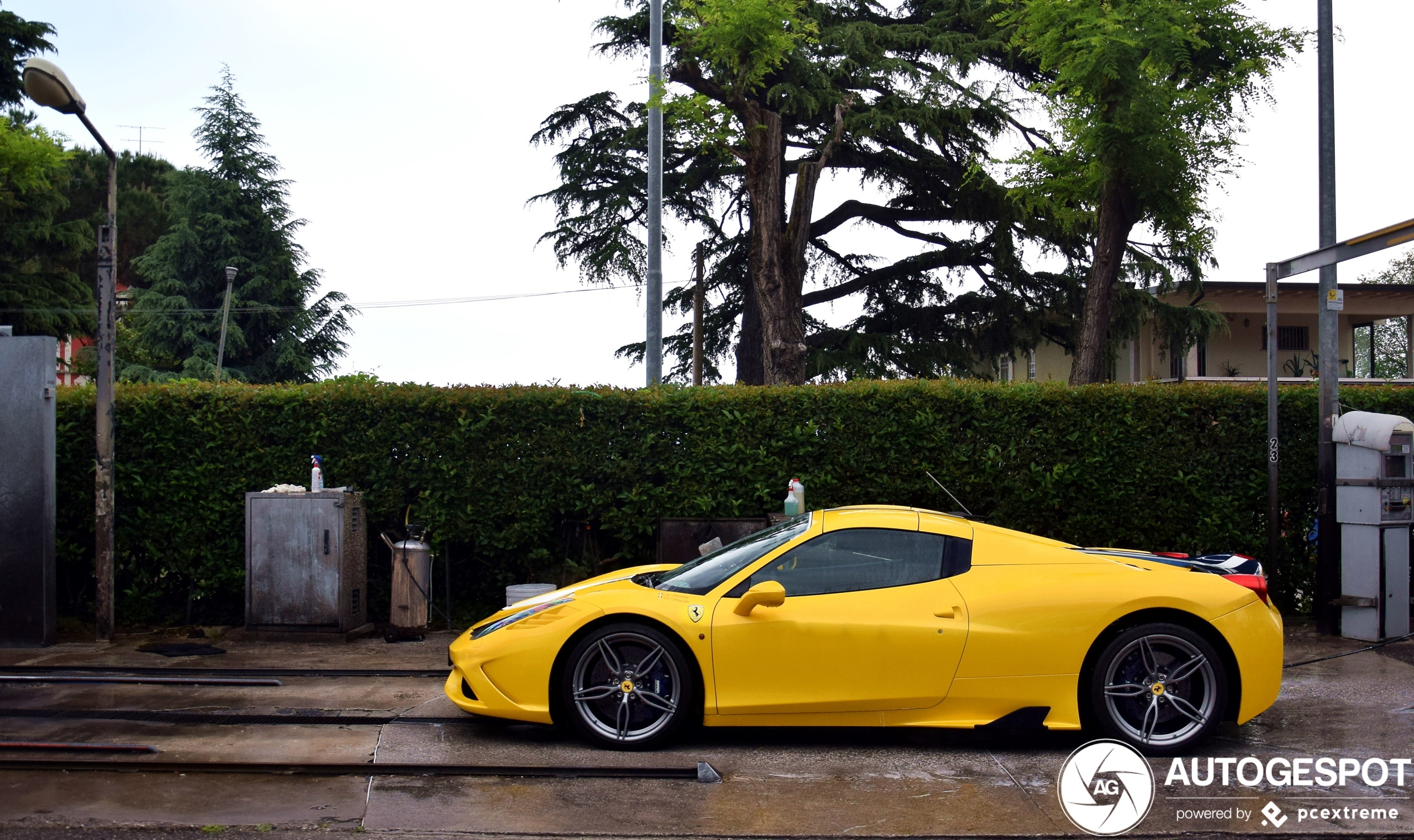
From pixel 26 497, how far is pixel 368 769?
220 inches

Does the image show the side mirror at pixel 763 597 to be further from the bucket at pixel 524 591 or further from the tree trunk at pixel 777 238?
the tree trunk at pixel 777 238

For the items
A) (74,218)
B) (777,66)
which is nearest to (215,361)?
(74,218)

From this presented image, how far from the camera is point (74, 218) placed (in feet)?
150

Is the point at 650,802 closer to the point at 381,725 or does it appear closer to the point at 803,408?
the point at 381,725

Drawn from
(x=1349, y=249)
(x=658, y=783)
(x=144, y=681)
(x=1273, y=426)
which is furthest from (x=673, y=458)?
(x=1349, y=249)

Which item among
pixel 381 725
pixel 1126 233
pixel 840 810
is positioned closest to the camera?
pixel 840 810

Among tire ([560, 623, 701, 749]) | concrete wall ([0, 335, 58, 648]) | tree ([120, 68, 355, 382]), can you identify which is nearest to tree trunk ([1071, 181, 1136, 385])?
tire ([560, 623, 701, 749])

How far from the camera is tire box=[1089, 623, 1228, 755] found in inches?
224

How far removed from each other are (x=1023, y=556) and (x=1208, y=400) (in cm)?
522

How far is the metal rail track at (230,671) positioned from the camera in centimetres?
807

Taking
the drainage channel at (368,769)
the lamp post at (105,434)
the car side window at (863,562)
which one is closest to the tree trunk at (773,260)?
the lamp post at (105,434)

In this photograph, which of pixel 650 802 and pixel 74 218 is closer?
pixel 650 802

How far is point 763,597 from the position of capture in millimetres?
5656

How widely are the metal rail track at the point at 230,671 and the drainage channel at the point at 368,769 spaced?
2.48 metres
